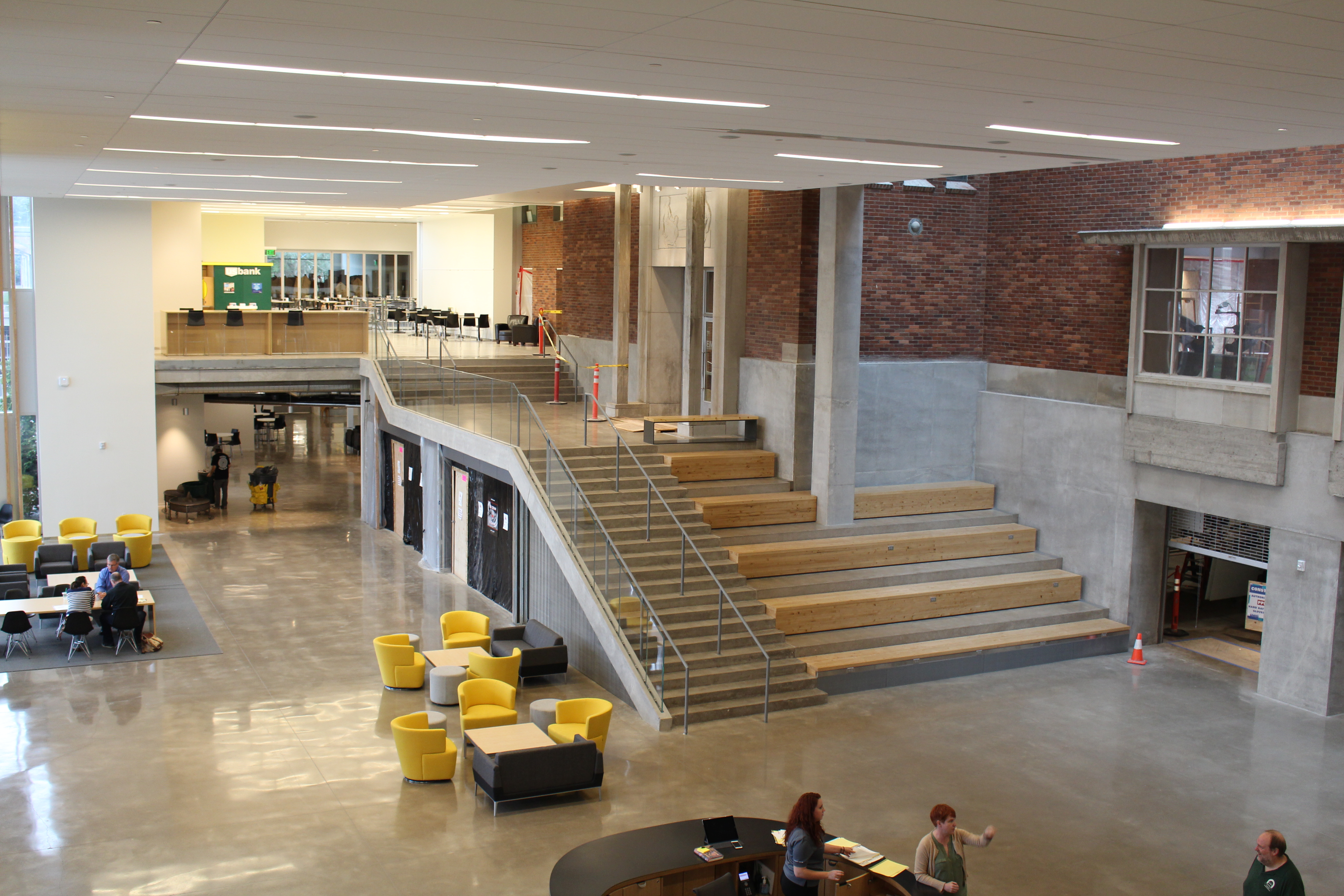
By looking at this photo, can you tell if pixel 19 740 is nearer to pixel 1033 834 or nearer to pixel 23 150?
pixel 23 150

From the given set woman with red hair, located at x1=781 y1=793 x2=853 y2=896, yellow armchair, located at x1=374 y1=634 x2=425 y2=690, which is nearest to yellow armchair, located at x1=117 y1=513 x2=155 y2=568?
yellow armchair, located at x1=374 y1=634 x2=425 y2=690

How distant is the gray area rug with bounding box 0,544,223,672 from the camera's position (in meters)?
14.7

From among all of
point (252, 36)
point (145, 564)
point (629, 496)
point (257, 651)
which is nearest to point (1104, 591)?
point (629, 496)

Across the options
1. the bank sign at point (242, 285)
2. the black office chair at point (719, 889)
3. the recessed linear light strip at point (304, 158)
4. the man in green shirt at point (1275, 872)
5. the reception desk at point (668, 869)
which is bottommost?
the reception desk at point (668, 869)

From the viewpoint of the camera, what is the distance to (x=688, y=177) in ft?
47.8

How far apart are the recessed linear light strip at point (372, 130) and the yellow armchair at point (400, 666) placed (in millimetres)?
6180

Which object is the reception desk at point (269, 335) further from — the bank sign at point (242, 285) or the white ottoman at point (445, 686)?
the white ottoman at point (445, 686)

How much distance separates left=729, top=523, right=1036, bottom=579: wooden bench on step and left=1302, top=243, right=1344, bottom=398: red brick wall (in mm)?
4643

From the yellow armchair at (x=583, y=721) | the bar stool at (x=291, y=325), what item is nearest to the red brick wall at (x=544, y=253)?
the bar stool at (x=291, y=325)

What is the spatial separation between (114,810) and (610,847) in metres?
4.76

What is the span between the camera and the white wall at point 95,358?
21.4m

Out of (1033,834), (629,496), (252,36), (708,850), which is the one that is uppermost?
(252,36)

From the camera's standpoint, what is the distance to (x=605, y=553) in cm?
1423

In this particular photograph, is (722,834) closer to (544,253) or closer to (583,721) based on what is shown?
(583,721)
